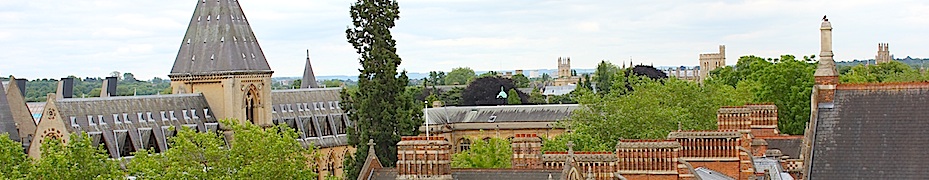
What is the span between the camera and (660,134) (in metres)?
52.1

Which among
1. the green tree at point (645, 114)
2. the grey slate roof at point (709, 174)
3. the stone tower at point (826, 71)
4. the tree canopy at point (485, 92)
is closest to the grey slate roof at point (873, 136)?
the stone tower at point (826, 71)

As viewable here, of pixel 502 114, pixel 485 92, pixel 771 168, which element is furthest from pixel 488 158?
pixel 485 92

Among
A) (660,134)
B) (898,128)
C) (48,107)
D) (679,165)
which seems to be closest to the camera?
(898,128)

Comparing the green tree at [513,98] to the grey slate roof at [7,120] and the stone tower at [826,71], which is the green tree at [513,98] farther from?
the stone tower at [826,71]

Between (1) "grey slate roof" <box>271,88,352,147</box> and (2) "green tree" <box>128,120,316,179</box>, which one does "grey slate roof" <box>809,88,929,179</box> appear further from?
(1) "grey slate roof" <box>271,88,352,147</box>

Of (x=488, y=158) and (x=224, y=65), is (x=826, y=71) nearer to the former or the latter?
(x=488, y=158)

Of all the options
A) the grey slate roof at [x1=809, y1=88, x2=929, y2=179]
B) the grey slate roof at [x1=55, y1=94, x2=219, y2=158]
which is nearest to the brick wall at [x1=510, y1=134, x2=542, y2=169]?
the grey slate roof at [x1=809, y1=88, x2=929, y2=179]

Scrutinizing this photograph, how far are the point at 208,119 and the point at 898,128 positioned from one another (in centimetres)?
6174

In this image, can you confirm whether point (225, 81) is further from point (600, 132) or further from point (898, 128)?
point (898, 128)

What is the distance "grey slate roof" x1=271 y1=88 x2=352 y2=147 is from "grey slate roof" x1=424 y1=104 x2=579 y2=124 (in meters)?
8.84

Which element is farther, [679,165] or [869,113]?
[679,165]

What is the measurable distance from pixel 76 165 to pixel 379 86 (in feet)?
53.2

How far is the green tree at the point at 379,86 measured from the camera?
51.5 m

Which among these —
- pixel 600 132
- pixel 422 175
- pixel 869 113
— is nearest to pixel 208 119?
pixel 600 132
